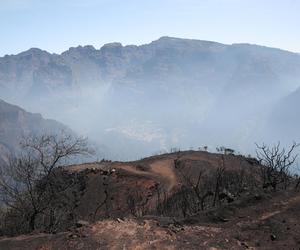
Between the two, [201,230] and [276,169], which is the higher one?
[276,169]

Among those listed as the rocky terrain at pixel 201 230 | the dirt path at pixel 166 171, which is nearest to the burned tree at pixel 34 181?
the rocky terrain at pixel 201 230

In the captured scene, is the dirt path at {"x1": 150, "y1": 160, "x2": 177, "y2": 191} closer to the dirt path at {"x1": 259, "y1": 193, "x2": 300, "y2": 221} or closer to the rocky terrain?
the dirt path at {"x1": 259, "y1": 193, "x2": 300, "y2": 221}

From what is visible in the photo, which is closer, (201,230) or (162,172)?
(201,230)

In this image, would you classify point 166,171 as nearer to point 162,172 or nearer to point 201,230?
point 162,172

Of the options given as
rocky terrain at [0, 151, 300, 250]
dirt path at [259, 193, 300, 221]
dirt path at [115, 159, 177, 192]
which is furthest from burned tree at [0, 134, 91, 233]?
dirt path at [115, 159, 177, 192]

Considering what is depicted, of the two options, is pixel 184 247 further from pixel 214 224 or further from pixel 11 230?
pixel 11 230

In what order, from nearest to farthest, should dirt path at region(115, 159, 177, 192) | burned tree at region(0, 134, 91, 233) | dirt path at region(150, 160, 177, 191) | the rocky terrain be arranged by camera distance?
Answer: the rocky terrain → burned tree at region(0, 134, 91, 233) → dirt path at region(150, 160, 177, 191) → dirt path at region(115, 159, 177, 192)

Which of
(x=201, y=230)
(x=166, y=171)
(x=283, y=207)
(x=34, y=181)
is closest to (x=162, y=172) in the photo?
(x=166, y=171)

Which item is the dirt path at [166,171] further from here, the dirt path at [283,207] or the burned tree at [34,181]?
the dirt path at [283,207]

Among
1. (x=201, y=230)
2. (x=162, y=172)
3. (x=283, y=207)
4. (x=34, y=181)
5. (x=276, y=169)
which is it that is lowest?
(x=162, y=172)

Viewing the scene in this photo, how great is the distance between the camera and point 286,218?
1833 centimetres

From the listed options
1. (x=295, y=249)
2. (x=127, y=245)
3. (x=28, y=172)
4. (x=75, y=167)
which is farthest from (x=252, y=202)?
(x=75, y=167)

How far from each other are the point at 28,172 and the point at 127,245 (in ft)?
30.0

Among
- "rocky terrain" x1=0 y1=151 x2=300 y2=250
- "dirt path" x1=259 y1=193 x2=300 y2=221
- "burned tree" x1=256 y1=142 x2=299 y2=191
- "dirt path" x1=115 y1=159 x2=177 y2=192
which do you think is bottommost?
"dirt path" x1=115 y1=159 x2=177 y2=192
